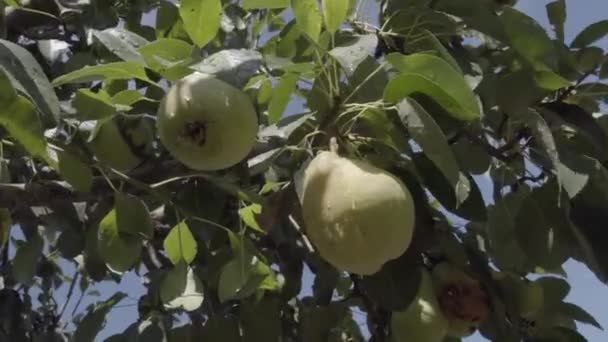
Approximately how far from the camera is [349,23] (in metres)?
1.43

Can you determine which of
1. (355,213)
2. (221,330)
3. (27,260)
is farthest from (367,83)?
(27,260)

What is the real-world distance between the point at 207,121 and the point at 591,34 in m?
0.70

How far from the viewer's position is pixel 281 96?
3.89 ft

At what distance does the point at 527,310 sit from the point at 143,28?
0.88 m

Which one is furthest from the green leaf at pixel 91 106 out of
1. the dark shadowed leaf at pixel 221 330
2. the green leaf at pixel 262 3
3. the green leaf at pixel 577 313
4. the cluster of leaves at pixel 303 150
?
the green leaf at pixel 577 313

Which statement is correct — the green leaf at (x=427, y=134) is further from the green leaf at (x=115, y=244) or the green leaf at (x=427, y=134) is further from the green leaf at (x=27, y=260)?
the green leaf at (x=27, y=260)

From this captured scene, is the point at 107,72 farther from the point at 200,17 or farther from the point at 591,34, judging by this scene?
the point at 591,34

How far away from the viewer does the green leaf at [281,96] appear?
1153 millimetres

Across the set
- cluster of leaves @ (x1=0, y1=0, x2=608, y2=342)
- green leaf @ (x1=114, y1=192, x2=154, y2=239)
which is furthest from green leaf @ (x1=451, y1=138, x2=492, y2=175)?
green leaf @ (x1=114, y1=192, x2=154, y2=239)

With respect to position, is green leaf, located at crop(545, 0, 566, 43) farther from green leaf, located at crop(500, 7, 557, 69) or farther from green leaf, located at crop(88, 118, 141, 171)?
green leaf, located at crop(88, 118, 141, 171)

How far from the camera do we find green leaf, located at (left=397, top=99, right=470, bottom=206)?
1034 millimetres

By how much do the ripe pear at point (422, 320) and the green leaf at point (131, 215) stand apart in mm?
381

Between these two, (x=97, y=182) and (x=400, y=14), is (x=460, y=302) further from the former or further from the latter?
(x=97, y=182)

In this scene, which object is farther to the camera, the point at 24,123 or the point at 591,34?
the point at 591,34
